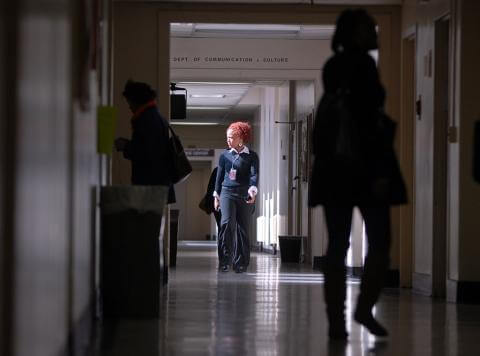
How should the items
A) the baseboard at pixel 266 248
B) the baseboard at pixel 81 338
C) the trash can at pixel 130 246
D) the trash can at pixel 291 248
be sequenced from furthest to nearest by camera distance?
the baseboard at pixel 266 248, the trash can at pixel 291 248, the trash can at pixel 130 246, the baseboard at pixel 81 338

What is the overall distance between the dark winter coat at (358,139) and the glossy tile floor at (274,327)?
2.13 feet

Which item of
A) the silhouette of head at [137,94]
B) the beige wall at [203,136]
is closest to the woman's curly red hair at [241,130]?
the silhouette of head at [137,94]

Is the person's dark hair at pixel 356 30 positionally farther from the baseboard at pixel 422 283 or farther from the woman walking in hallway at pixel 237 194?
the woman walking in hallway at pixel 237 194

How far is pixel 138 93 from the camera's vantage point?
7438 mm

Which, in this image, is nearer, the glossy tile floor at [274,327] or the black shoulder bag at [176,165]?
the glossy tile floor at [274,327]

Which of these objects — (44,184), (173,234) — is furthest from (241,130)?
(44,184)

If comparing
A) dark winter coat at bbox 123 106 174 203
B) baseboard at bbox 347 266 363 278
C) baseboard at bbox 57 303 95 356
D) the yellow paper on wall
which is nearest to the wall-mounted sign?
baseboard at bbox 347 266 363 278

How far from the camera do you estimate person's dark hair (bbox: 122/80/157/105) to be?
291 inches

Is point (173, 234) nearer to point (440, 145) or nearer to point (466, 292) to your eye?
point (440, 145)

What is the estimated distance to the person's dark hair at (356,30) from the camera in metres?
4.87

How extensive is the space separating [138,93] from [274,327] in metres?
2.45

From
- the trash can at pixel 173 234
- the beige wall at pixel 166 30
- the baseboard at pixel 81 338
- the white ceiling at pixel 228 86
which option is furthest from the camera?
the trash can at pixel 173 234

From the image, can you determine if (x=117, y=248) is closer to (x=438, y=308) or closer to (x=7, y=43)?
(x=438, y=308)

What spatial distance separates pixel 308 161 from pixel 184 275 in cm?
394
